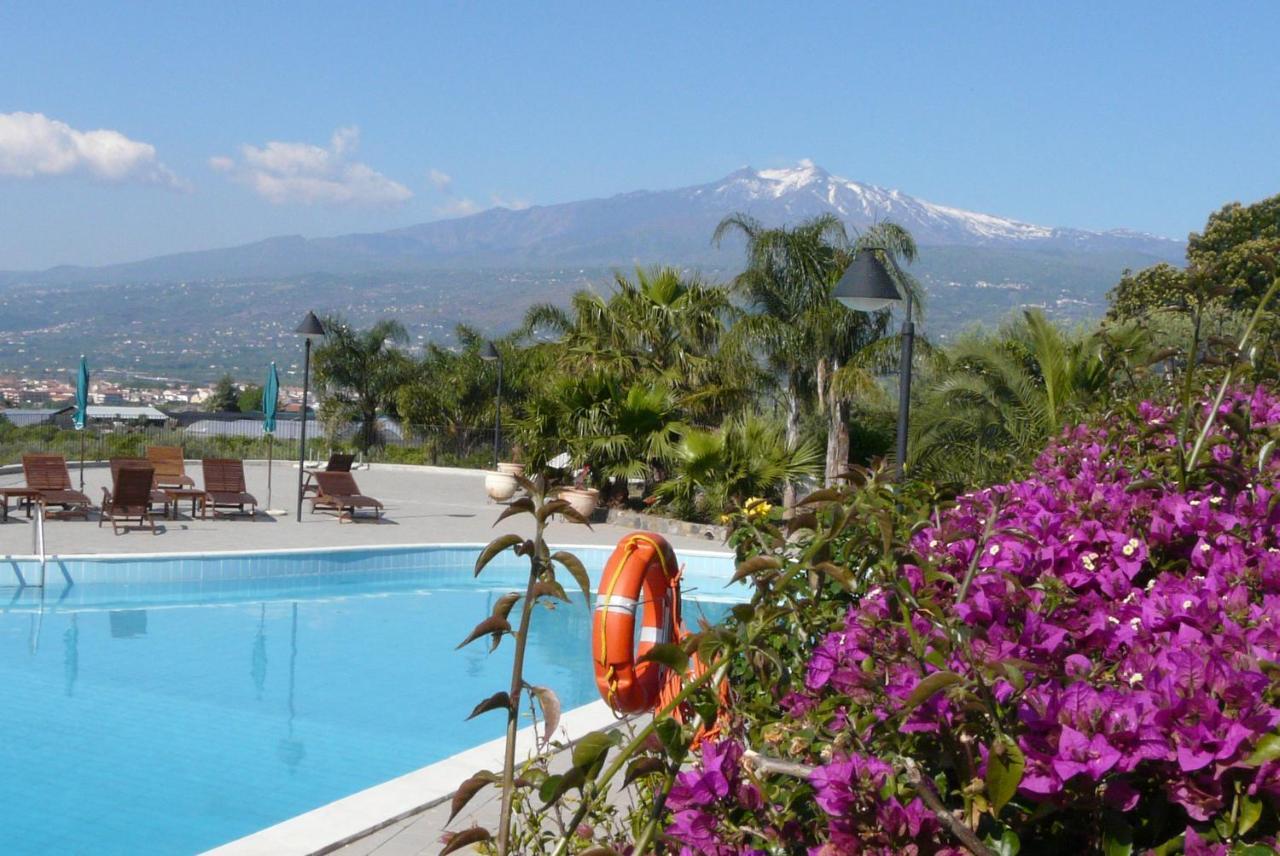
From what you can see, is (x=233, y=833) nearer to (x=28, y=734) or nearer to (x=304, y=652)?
(x=28, y=734)

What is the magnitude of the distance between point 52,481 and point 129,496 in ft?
5.09

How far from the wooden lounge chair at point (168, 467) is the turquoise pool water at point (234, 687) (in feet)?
14.3

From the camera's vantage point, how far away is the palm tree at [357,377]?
1259 inches

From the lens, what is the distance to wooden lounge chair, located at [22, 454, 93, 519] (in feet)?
46.2

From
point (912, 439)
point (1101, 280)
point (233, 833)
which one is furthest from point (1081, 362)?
point (1101, 280)

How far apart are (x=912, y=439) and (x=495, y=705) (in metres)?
14.4

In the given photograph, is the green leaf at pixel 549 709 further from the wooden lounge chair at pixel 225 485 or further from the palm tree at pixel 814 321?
the palm tree at pixel 814 321

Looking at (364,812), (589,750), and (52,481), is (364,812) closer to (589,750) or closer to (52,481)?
(589,750)

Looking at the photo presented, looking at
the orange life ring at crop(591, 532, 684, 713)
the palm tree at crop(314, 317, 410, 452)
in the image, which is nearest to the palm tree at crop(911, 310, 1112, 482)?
the orange life ring at crop(591, 532, 684, 713)

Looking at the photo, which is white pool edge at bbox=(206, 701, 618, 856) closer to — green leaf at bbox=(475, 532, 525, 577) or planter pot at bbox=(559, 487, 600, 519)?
green leaf at bbox=(475, 532, 525, 577)

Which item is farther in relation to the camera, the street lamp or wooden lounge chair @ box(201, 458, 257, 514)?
wooden lounge chair @ box(201, 458, 257, 514)

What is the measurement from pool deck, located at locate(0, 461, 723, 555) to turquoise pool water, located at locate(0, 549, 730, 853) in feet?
2.95

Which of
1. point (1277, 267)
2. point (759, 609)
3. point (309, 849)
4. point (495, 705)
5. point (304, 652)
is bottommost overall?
point (304, 652)

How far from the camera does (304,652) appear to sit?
9805 millimetres
